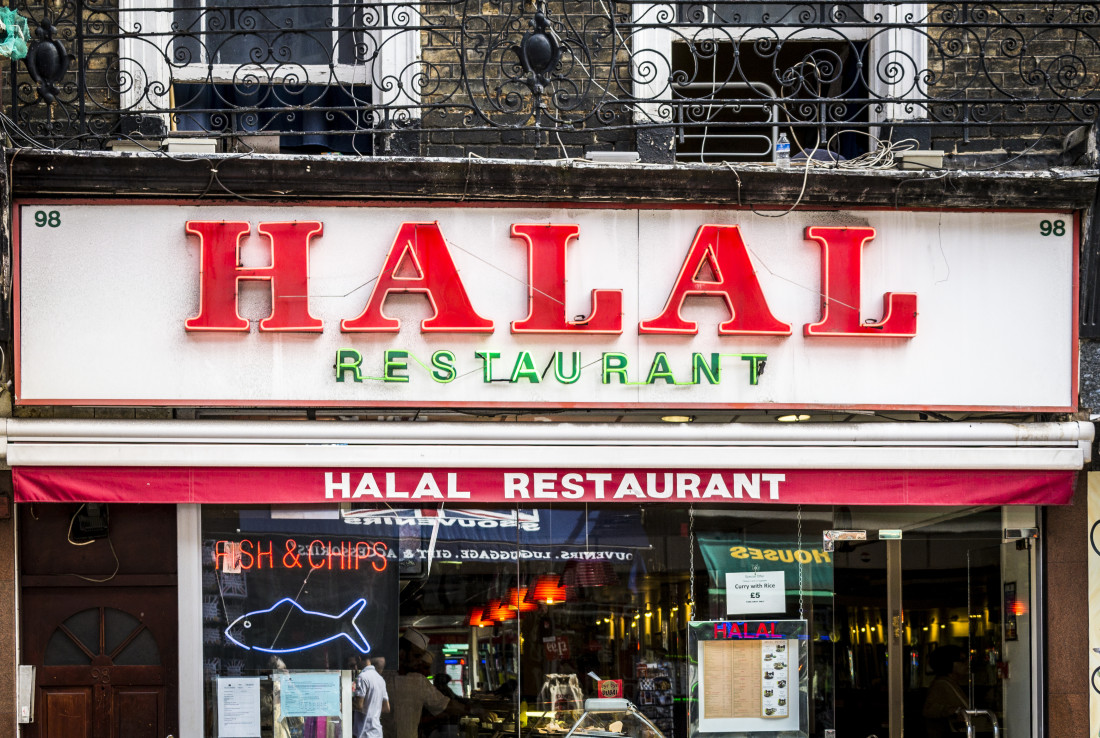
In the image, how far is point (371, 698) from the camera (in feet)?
26.4

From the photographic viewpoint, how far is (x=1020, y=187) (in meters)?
7.77

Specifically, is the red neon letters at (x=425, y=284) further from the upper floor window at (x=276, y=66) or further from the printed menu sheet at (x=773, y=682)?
the printed menu sheet at (x=773, y=682)

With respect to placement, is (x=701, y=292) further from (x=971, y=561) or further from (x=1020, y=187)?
(x=971, y=561)

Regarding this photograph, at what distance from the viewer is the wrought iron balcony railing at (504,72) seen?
7977 millimetres

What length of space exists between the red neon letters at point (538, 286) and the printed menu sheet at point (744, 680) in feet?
7.09

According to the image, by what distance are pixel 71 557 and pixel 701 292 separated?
4.40 metres

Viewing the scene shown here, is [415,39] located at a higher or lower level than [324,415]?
higher

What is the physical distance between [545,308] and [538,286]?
0.15m

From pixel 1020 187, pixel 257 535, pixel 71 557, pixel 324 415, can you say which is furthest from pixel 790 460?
pixel 71 557

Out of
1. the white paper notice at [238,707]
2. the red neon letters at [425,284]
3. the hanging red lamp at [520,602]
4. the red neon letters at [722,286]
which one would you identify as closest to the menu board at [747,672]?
the hanging red lamp at [520,602]

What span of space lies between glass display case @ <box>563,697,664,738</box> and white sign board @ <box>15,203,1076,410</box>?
6.80ft

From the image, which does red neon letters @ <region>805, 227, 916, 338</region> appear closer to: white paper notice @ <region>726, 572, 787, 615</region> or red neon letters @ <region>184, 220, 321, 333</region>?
white paper notice @ <region>726, 572, 787, 615</region>

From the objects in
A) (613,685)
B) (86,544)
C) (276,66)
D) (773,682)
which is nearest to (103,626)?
(86,544)

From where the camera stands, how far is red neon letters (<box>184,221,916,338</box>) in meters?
7.59
